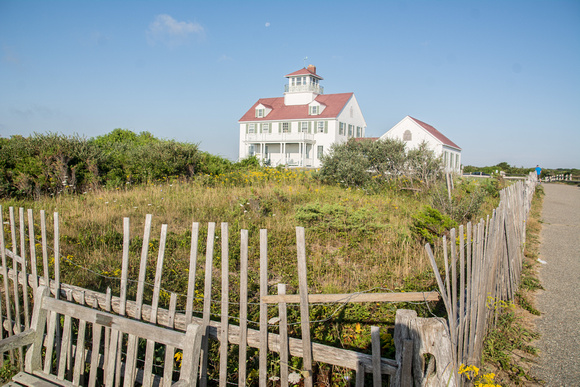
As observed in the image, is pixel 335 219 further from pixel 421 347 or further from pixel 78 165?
pixel 78 165

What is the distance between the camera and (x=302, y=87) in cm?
4072

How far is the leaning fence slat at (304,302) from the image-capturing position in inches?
91.0

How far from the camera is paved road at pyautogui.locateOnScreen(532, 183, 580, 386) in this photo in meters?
3.36

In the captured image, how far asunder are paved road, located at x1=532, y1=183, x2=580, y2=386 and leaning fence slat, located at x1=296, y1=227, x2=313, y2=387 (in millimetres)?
2204

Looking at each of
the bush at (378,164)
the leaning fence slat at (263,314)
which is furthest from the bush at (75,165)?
the leaning fence slat at (263,314)

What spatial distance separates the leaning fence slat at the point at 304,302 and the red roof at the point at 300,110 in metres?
36.4

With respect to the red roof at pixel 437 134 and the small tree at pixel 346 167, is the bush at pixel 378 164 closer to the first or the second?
the small tree at pixel 346 167

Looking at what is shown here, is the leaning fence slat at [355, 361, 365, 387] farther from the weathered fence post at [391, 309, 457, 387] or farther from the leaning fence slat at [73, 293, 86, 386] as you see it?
the leaning fence slat at [73, 293, 86, 386]

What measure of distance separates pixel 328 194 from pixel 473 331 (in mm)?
8496

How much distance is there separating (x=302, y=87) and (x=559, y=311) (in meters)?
38.3

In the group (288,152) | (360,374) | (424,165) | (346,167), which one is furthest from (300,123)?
(360,374)

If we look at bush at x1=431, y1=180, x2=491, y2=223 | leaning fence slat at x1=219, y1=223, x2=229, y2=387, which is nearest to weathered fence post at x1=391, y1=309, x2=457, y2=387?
leaning fence slat at x1=219, y1=223, x2=229, y2=387

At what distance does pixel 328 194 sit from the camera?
37.1ft

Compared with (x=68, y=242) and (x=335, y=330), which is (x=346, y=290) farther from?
(x=68, y=242)
